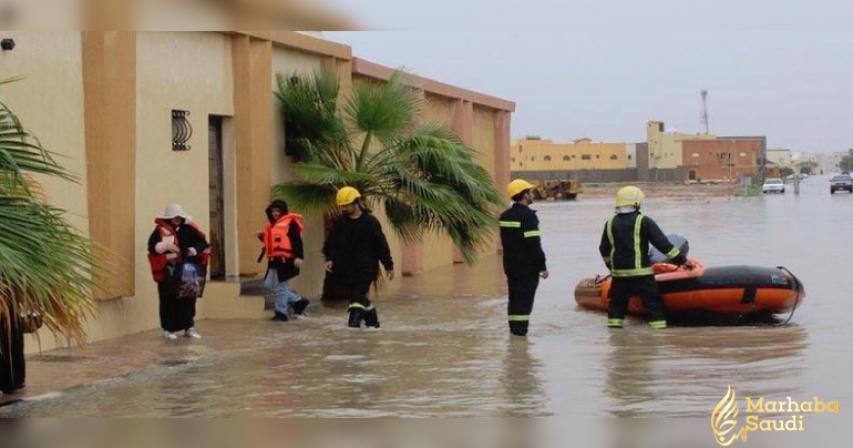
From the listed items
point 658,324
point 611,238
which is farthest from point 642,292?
point 611,238

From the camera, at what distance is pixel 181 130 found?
56.7ft

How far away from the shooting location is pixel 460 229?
64.0 ft

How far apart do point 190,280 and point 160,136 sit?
7.84ft

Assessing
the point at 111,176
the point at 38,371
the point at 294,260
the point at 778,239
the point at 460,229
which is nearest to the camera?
the point at 38,371

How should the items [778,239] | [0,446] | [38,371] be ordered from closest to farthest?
[0,446], [38,371], [778,239]

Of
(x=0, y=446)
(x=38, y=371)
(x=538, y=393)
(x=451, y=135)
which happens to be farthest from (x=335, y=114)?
(x=0, y=446)

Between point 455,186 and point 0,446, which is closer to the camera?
point 0,446

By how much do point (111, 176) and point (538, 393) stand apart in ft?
20.2

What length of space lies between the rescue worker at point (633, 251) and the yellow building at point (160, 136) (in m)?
4.25

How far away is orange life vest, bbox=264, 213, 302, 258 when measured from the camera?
1702 centimetres

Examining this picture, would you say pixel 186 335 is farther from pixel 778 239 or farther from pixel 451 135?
pixel 778 239

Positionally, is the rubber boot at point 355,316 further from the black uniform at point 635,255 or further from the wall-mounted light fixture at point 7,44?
the wall-mounted light fixture at point 7,44

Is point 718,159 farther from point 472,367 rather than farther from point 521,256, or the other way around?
point 472,367

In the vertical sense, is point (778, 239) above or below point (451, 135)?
below
